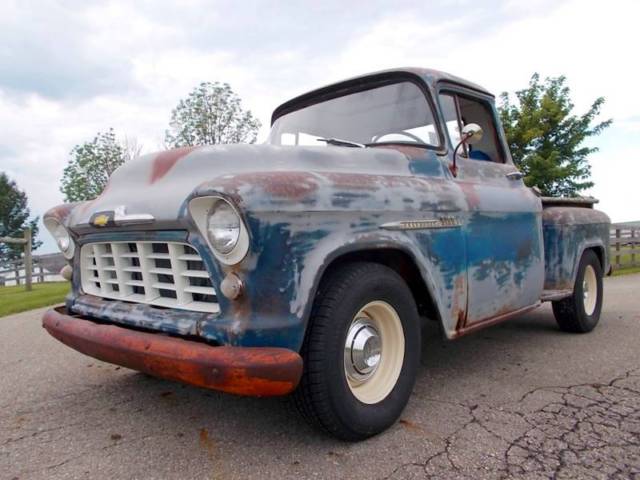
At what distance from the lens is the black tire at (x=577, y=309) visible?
430 cm

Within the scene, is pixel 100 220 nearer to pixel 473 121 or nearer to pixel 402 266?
pixel 402 266

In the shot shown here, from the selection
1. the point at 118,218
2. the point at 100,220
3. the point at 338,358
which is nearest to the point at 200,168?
the point at 118,218

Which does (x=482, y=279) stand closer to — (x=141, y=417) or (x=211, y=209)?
(x=211, y=209)

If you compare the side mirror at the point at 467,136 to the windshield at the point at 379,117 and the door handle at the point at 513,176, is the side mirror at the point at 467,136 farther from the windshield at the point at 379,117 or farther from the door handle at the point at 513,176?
the door handle at the point at 513,176

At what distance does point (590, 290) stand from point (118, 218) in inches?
175

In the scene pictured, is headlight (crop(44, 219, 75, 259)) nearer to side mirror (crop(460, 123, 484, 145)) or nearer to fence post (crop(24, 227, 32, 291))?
side mirror (crop(460, 123, 484, 145))

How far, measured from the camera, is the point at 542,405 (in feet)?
8.96

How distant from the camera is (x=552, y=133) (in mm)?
14875

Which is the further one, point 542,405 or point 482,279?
point 482,279

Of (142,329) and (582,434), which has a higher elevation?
(142,329)

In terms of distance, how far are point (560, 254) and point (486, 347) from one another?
1.00 m

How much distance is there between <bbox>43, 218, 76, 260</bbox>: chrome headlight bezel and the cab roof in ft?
6.13

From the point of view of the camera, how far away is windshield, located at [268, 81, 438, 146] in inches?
123

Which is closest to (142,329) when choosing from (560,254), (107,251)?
(107,251)
